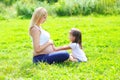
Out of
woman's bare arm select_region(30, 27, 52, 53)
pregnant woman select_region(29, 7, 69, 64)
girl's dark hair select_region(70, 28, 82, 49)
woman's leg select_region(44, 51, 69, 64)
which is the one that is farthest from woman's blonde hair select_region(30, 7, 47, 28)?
girl's dark hair select_region(70, 28, 82, 49)

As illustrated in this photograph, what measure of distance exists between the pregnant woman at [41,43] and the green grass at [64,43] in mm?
156

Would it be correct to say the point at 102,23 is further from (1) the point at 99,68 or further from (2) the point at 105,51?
(1) the point at 99,68

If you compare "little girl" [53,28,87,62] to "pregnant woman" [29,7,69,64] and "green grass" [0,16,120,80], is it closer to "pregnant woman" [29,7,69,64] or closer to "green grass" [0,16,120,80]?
"green grass" [0,16,120,80]

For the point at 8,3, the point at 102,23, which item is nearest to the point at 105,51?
Answer: the point at 102,23

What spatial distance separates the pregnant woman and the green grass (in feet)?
0.51

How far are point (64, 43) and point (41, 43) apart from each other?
9.87 feet

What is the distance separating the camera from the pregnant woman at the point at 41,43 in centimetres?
793

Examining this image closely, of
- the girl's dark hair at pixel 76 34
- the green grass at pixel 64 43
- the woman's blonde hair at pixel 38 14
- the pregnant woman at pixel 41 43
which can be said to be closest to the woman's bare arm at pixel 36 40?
the pregnant woman at pixel 41 43

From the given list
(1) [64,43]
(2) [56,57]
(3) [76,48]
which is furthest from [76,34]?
(1) [64,43]

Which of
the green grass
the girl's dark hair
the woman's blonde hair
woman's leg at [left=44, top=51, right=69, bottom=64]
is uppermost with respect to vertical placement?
the woman's blonde hair

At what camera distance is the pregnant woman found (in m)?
7.93

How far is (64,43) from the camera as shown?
10984 mm

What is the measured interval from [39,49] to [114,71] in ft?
5.05

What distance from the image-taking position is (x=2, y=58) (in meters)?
9.10
